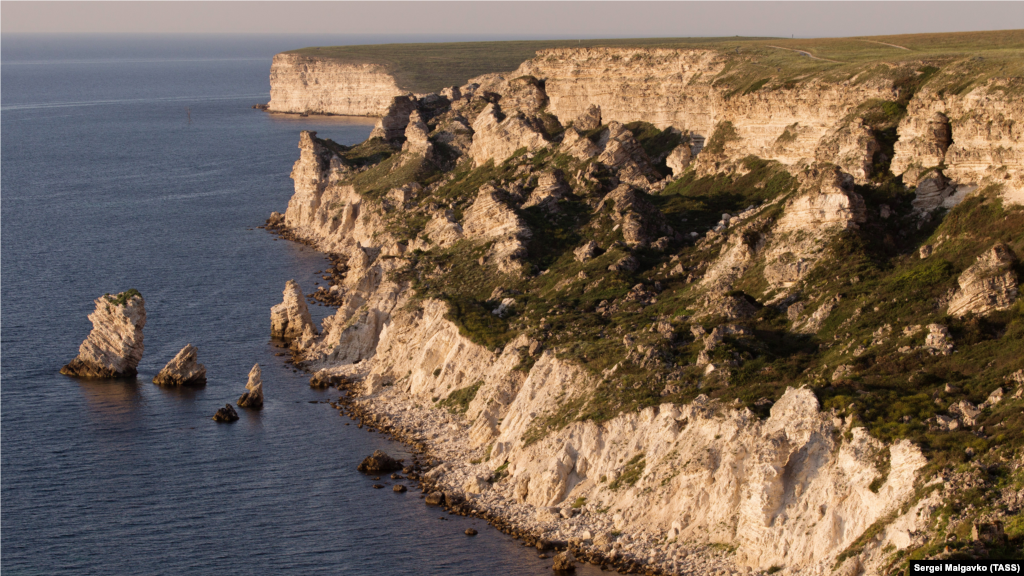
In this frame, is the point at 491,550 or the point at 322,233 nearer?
the point at 491,550

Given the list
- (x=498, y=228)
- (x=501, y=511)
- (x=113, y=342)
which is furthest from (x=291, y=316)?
(x=501, y=511)

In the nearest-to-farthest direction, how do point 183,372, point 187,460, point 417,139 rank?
point 187,460
point 183,372
point 417,139

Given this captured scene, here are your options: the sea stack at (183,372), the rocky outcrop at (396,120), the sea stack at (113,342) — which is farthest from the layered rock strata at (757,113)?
the sea stack at (113,342)

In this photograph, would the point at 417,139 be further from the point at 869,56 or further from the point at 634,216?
the point at 869,56

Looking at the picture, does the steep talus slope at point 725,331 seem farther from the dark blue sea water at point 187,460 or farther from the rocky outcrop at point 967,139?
the dark blue sea water at point 187,460

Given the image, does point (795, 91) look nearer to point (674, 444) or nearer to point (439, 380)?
point (439, 380)

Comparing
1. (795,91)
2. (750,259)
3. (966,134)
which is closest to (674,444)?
(750,259)
